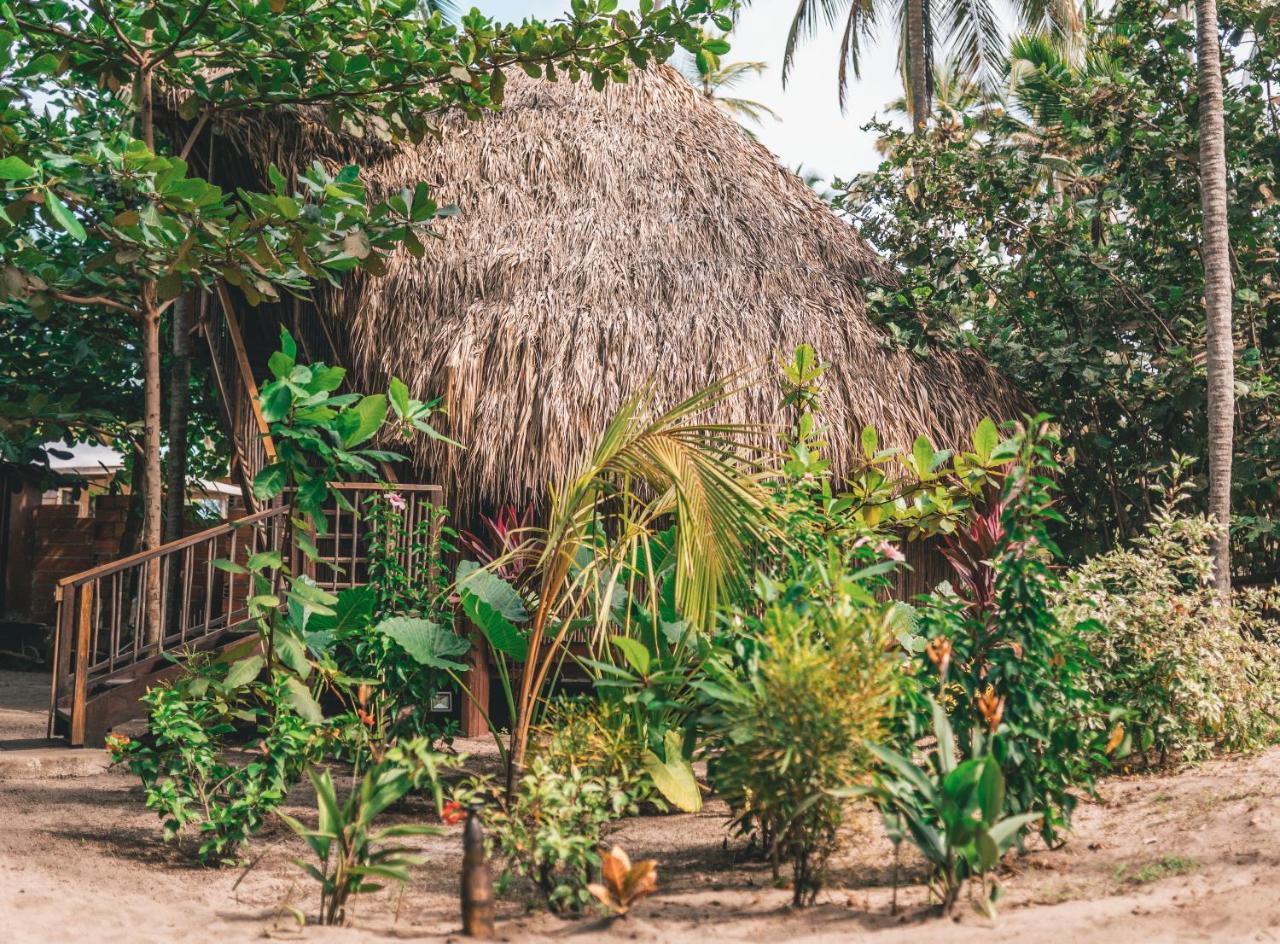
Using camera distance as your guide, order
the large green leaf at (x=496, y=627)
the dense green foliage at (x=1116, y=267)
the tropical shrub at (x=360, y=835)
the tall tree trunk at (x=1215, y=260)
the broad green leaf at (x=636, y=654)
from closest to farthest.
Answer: the tropical shrub at (x=360, y=835)
the broad green leaf at (x=636, y=654)
the large green leaf at (x=496, y=627)
the tall tree trunk at (x=1215, y=260)
the dense green foliage at (x=1116, y=267)

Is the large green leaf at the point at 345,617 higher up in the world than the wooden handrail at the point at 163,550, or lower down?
lower down

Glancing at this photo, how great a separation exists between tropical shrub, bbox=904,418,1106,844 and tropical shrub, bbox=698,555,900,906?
257 mm

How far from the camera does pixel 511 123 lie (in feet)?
27.3

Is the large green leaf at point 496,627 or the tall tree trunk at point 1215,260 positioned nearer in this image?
the large green leaf at point 496,627

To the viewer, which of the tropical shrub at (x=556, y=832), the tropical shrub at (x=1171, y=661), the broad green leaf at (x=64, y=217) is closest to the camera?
the tropical shrub at (x=556, y=832)

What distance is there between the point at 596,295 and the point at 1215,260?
3750mm

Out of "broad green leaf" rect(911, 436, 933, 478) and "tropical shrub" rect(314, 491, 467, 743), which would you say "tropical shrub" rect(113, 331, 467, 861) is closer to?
"tropical shrub" rect(314, 491, 467, 743)

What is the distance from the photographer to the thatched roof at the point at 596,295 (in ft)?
22.3

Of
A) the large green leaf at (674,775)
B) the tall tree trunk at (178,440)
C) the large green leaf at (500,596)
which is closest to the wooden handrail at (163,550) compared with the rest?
the large green leaf at (500,596)

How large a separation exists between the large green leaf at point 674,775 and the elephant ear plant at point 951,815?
44.9 inches

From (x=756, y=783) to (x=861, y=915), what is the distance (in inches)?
18.8

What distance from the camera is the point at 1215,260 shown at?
21.0 ft

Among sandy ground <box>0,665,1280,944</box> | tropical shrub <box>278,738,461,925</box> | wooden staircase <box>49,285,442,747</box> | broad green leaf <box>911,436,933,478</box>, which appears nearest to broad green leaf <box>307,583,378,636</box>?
wooden staircase <box>49,285,442,747</box>

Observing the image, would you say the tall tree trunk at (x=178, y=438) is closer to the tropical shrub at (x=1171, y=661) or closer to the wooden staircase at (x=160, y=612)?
the wooden staircase at (x=160, y=612)
